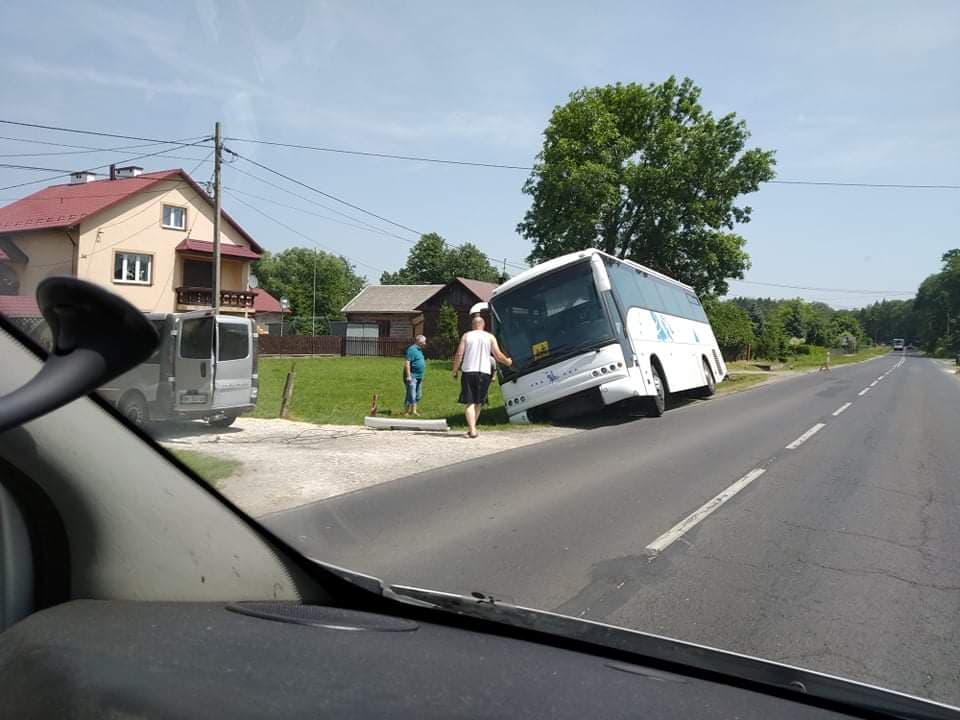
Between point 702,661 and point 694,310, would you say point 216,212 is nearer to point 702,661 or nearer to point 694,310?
point 702,661

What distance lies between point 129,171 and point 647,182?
26.7 meters

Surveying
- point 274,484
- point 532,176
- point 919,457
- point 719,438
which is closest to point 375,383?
point 719,438

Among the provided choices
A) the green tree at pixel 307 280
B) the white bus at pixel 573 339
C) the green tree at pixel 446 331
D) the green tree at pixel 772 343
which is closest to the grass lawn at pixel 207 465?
the green tree at pixel 307 280

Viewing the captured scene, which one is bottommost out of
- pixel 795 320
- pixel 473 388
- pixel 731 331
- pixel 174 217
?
pixel 473 388

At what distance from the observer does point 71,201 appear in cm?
196

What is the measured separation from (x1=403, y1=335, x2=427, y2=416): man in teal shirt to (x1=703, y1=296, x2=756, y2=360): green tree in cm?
3352

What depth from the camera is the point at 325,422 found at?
9.86 metres

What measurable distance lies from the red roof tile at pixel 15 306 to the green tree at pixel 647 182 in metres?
23.0

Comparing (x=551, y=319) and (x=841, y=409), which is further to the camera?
(x=841, y=409)

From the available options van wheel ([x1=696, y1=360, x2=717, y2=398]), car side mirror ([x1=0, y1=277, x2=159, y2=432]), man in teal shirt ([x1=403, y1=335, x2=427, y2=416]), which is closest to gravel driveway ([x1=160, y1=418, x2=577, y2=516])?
car side mirror ([x1=0, y1=277, x2=159, y2=432])

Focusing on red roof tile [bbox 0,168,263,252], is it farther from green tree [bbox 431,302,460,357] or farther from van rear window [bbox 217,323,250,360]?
green tree [bbox 431,302,460,357]

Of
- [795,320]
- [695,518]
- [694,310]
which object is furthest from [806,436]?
[795,320]

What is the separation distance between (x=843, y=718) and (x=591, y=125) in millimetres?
26482

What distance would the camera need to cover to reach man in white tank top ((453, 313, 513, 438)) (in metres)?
12.1
